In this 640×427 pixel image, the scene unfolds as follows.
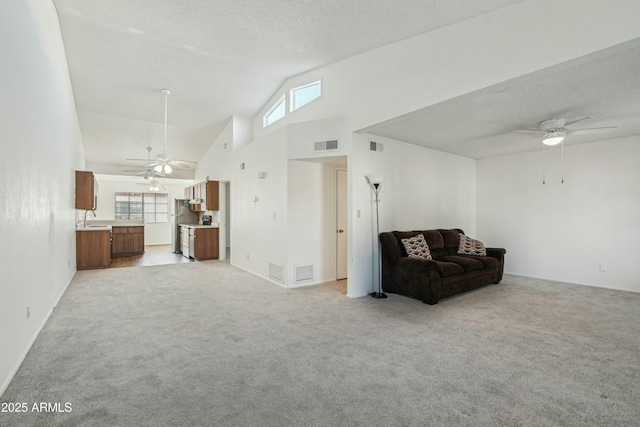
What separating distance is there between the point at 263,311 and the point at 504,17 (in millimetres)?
4017

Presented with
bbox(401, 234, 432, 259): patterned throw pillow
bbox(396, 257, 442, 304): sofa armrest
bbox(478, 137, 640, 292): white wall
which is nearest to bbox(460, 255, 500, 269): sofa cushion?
bbox(401, 234, 432, 259): patterned throw pillow

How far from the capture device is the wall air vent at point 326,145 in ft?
15.4

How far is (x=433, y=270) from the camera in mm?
4113

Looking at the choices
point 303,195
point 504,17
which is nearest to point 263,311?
point 303,195

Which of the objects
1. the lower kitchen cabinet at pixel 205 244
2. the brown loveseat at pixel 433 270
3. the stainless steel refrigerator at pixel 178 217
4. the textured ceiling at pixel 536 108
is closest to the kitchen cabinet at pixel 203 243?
the lower kitchen cabinet at pixel 205 244

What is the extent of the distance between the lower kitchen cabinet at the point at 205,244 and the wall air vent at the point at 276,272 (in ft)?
10.4

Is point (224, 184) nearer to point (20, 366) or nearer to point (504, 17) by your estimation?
point (20, 366)

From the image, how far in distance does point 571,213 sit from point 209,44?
6761 millimetres

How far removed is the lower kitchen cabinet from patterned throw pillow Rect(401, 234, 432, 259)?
5.30m

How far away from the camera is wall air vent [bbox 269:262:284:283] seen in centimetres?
519

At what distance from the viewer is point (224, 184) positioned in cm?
822

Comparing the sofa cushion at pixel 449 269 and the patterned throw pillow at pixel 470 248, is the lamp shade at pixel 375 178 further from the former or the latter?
the patterned throw pillow at pixel 470 248

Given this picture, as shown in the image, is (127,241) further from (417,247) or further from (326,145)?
(417,247)

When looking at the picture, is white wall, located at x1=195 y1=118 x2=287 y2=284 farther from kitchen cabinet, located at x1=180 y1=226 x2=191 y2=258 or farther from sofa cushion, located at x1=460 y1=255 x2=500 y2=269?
sofa cushion, located at x1=460 y1=255 x2=500 y2=269
